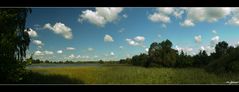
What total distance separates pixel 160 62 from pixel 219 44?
1.22 feet

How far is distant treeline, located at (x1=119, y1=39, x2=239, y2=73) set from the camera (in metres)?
2.02

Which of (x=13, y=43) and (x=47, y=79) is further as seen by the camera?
(x=13, y=43)

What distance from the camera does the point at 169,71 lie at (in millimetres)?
2014

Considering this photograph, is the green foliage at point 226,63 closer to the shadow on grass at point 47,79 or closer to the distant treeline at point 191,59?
the distant treeline at point 191,59

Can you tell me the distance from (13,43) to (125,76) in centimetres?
72

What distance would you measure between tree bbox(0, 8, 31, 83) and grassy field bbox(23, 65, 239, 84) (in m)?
0.12

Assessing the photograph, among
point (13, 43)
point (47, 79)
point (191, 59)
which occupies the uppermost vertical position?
point (13, 43)

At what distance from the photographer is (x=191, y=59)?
6.75ft

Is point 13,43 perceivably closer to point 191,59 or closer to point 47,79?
point 47,79

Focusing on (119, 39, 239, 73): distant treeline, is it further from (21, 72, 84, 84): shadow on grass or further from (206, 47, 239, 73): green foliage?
(21, 72, 84, 84): shadow on grass

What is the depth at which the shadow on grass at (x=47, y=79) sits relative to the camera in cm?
194

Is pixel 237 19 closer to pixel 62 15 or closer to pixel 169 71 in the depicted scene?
pixel 169 71

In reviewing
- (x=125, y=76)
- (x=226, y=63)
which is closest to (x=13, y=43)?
(x=125, y=76)

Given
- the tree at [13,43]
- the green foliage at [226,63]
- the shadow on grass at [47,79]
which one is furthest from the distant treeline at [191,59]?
the tree at [13,43]
